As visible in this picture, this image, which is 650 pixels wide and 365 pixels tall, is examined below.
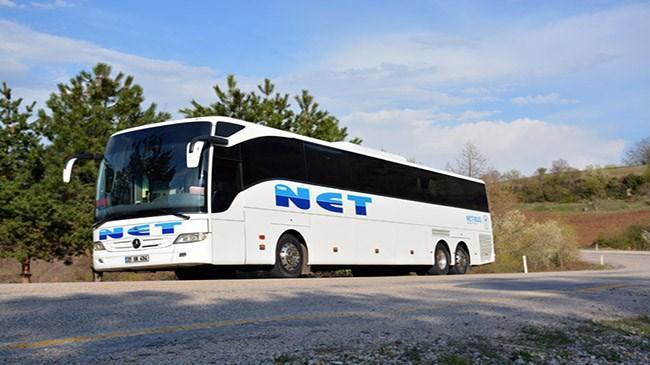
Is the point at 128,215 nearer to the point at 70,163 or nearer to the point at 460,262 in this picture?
the point at 70,163

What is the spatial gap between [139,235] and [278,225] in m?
2.90

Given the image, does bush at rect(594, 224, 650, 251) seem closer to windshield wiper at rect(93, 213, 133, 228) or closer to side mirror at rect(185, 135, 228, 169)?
side mirror at rect(185, 135, 228, 169)

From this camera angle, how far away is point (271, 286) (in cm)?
1111

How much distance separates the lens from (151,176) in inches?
527

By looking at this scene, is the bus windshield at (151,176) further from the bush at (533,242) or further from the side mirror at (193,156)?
the bush at (533,242)

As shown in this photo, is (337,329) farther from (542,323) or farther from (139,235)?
(139,235)

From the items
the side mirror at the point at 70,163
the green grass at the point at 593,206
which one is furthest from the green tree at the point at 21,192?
the green grass at the point at 593,206

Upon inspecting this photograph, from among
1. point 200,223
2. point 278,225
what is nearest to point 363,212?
point 278,225

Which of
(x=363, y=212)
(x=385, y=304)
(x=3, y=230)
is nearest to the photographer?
(x=385, y=304)

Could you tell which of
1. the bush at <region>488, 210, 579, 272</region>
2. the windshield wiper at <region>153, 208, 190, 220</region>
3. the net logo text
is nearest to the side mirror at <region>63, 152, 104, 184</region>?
the windshield wiper at <region>153, 208, 190, 220</region>

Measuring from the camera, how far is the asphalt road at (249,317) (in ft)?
17.3

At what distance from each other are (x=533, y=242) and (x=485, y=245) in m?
15.8

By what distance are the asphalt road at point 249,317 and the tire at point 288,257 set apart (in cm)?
322

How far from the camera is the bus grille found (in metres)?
24.0
